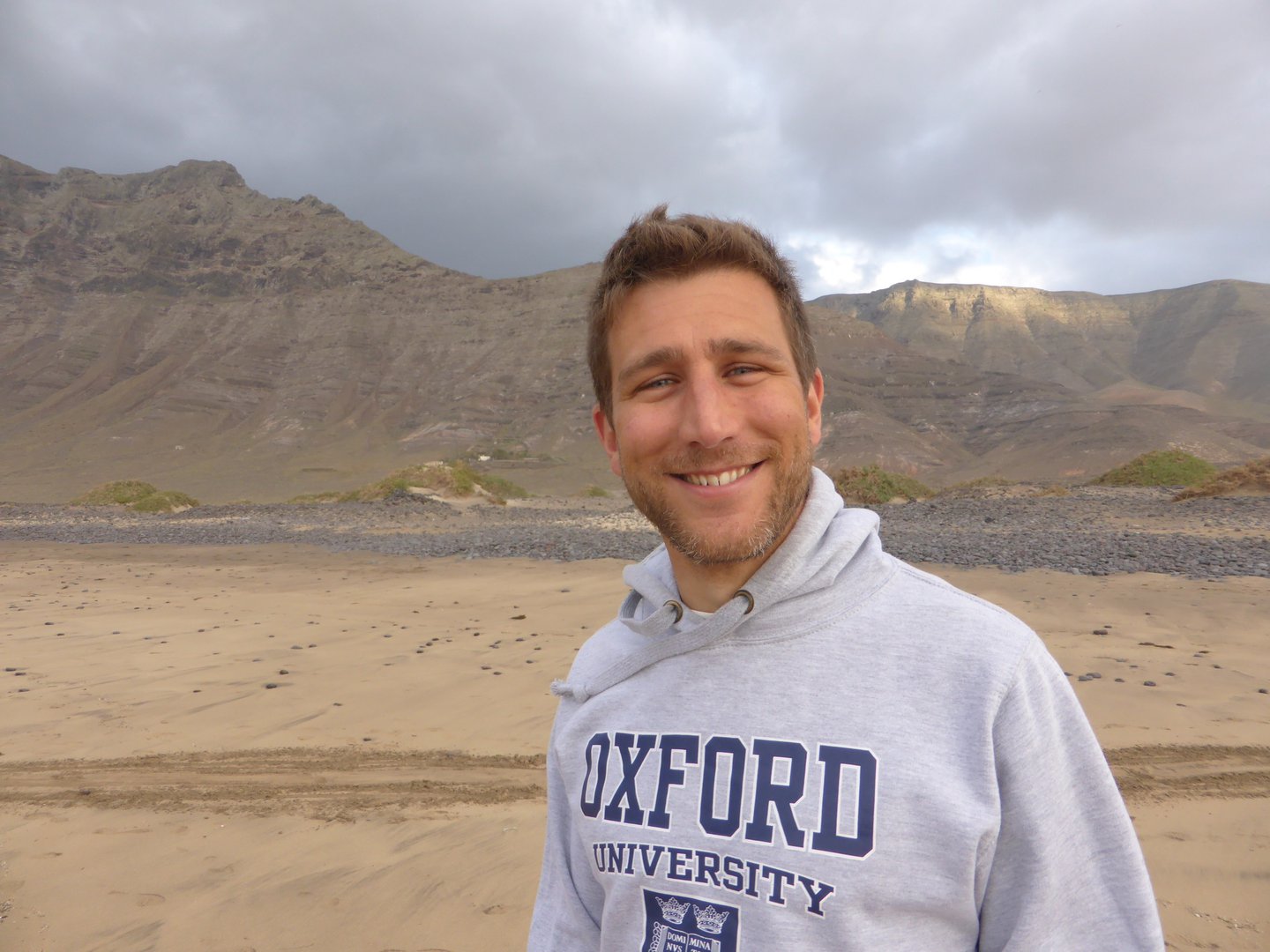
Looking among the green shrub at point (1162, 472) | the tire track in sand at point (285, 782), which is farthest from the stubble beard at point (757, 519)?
the green shrub at point (1162, 472)

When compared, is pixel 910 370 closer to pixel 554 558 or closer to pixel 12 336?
pixel 554 558

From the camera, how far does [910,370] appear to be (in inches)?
2712

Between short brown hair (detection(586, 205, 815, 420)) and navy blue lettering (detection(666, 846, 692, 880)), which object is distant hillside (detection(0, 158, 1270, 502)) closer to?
short brown hair (detection(586, 205, 815, 420))

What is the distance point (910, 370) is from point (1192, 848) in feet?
231

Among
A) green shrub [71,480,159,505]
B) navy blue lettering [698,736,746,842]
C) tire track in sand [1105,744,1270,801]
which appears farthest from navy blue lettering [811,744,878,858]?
green shrub [71,480,159,505]

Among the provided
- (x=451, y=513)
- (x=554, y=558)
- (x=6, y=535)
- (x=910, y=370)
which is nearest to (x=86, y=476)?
(x=6, y=535)

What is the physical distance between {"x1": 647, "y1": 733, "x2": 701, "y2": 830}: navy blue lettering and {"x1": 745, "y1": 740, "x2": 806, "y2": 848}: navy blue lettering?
13 cm

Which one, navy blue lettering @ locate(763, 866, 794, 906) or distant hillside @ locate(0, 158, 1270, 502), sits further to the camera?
distant hillside @ locate(0, 158, 1270, 502)

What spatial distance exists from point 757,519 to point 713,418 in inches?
8.7

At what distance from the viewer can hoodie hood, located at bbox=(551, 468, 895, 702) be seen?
56.4 inches

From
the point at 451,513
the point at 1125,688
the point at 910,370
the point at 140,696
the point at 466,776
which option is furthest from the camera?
the point at 910,370

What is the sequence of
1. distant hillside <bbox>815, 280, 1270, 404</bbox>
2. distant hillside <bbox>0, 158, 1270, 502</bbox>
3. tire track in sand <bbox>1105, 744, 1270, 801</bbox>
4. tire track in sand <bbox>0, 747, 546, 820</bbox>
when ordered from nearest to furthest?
tire track in sand <bbox>1105, 744, 1270, 801</bbox>
tire track in sand <bbox>0, 747, 546, 820</bbox>
distant hillside <bbox>0, 158, 1270, 502</bbox>
distant hillside <bbox>815, 280, 1270, 404</bbox>

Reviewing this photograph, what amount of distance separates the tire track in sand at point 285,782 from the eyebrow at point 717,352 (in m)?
3.53

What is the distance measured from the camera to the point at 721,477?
1.51 meters
